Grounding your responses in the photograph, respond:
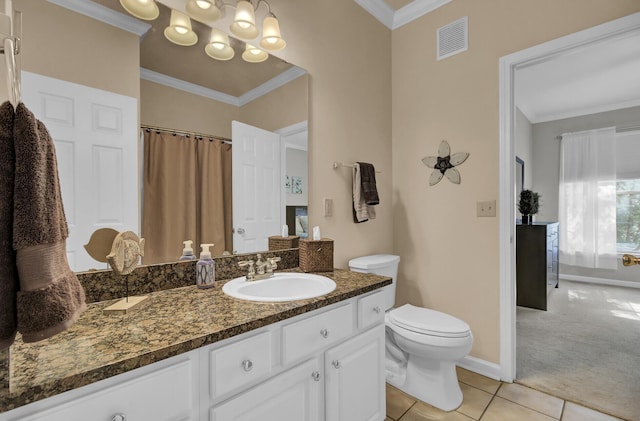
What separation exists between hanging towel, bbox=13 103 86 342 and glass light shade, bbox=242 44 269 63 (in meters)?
1.25

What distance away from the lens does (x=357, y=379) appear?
131cm

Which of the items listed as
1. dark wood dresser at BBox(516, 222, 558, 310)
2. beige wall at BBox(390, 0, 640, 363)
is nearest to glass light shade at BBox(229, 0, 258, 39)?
beige wall at BBox(390, 0, 640, 363)

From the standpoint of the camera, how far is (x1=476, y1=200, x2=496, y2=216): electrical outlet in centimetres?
205

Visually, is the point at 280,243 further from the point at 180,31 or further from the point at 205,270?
the point at 180,31

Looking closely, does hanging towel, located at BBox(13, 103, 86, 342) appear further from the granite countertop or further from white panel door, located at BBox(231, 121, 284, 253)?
white panel door, located at BBox(231, 121, 284, 253)

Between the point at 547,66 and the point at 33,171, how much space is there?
4.25 meters

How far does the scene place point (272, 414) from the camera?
0.99 metres

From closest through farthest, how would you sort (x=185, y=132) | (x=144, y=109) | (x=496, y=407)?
(x=144, y=109), (x=185, y=132), (x=496, y=407)

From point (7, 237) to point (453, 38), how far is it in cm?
265

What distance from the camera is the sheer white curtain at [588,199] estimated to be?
4.36 meters

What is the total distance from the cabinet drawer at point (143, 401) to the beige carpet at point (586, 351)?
7.09ft

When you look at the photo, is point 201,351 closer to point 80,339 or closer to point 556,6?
point 80,339

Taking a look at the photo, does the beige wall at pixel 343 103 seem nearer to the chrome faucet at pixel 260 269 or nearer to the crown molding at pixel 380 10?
the crown molding at pixel 380 10

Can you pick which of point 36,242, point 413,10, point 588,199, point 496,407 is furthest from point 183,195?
point 588,199
